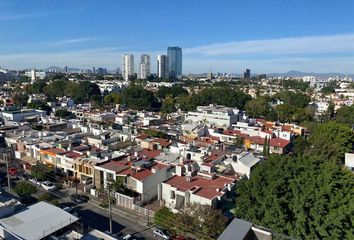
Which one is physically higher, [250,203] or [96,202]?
[250,203]

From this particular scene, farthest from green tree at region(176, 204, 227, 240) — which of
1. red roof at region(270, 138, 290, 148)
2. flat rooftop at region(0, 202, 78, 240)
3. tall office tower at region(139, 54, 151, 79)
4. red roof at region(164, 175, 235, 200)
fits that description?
tall office tower at region(139, 54, 151, 79)

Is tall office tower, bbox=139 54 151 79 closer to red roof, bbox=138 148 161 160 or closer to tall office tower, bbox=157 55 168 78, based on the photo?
tall office tower, bbox=157 55 168 78

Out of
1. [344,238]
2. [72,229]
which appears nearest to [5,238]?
[72,229]

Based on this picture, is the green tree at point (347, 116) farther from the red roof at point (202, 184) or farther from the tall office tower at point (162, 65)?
the tall office tower at point (162, 65)

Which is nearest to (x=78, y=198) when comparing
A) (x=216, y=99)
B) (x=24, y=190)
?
(x=24, y=190)

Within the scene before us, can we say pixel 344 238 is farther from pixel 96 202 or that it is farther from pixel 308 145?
pixel 308 145

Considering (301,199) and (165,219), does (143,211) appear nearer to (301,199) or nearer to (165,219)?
(165,219)
